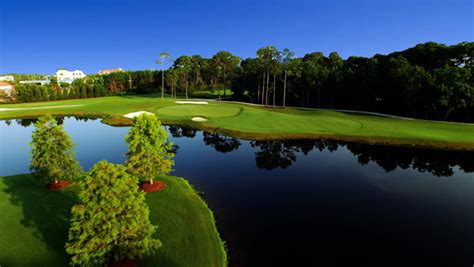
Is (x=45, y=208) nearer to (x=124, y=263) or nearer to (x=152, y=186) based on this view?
(x=152, y=186)

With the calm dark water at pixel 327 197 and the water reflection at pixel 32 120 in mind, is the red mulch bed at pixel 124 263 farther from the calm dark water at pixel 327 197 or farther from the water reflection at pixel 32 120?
the water reflection at pixel 32 120

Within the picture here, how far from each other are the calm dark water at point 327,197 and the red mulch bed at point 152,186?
2777 mm

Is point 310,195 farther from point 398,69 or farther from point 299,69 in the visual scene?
point 299,69

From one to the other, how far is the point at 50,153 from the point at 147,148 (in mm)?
6161

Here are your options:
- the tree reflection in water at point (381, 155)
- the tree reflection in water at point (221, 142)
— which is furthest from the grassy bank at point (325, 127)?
the tree reflection in water at point (381, 155)

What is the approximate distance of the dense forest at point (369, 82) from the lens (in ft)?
152

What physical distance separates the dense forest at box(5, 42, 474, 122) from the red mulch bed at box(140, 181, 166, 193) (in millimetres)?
49758

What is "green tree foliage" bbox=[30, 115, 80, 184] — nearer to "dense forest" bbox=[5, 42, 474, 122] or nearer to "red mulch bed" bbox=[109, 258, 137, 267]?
"red mulch bed" bbox=[109, 258, 137, 267]

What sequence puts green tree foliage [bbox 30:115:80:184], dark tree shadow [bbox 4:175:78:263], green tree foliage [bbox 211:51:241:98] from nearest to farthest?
dark tree shadow [bbox 4:175:78:263] → green tree foliage [bbox 30:115:80:184] → green tree foliage [bbox 211:51:241:98]

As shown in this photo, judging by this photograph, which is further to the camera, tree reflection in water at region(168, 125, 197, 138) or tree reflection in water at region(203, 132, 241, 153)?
tree reflection in water at region(168, 125, 197, 138)

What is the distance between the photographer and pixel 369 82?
59.4 metres

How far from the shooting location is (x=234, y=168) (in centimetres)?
2400

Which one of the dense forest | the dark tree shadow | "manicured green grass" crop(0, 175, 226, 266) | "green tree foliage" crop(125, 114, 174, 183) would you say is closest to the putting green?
the dense forest

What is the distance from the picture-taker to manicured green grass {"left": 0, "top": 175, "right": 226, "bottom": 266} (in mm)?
11023
